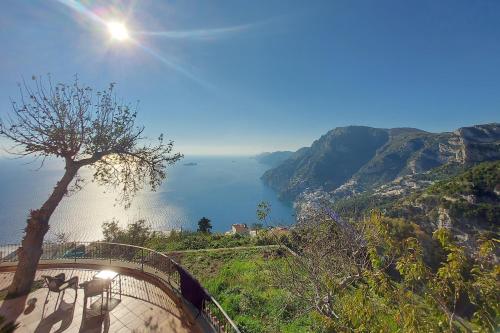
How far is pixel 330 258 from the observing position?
741 centimetres

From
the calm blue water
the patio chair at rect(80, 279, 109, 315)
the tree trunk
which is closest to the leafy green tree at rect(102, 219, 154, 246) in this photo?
the tree trunk

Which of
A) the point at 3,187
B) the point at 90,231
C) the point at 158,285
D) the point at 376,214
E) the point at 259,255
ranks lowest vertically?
the point at 90,231

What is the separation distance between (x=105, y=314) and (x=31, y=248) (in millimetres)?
4349

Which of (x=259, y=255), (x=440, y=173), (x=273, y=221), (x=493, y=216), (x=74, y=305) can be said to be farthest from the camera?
(x=440, y=173)

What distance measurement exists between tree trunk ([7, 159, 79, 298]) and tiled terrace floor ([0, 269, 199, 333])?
1.60 feet

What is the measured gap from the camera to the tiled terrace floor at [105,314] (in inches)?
245

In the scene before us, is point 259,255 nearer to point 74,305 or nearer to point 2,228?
point 74,305

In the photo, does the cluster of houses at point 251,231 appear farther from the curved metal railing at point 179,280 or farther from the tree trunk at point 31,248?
the tree trunk at point 31,248

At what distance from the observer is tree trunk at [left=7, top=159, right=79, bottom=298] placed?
324 inches

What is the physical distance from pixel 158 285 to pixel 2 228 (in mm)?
133440

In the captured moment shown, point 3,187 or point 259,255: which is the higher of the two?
point 3,187

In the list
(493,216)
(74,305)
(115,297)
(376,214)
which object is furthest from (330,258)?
(493,216)

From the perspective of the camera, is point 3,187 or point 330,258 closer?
point 330,258

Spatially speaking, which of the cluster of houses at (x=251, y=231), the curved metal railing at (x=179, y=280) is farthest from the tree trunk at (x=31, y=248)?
the cluster of houses at (x=251, y=231)
